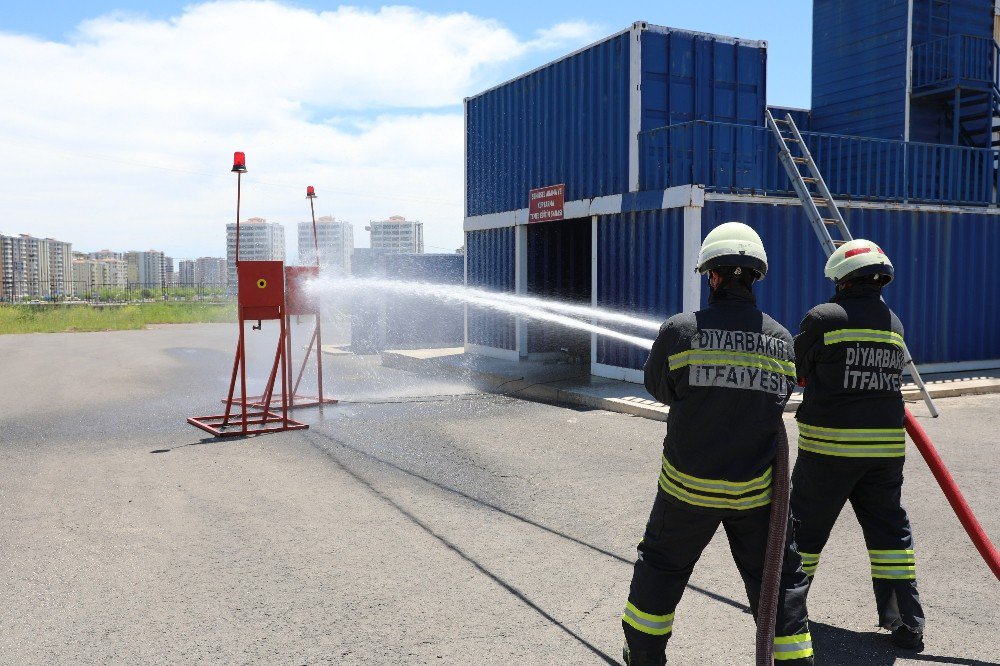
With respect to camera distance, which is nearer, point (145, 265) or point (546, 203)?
point (546, 203)

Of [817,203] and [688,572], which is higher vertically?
[817,203]

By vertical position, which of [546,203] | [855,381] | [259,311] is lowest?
[855,381]

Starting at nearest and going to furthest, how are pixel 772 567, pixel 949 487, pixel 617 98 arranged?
pixel 772 567
pixel 949 487
pixel 617 98

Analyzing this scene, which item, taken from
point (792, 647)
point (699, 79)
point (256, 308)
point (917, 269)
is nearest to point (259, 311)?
point (256, 308)

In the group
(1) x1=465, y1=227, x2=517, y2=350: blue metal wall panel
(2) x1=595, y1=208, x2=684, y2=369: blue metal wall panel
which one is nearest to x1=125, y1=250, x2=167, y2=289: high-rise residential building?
(1) x1=465, y1=227, x2=517, y2=350: blue metal wall panel

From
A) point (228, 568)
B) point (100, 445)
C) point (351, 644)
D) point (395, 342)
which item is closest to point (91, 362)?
point (395, 342)

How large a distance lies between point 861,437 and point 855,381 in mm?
253

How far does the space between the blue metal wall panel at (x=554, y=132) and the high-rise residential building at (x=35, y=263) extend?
78.4m

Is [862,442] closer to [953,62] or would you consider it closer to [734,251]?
[734,251]

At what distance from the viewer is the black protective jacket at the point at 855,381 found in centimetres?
352

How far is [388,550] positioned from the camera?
4.65 m

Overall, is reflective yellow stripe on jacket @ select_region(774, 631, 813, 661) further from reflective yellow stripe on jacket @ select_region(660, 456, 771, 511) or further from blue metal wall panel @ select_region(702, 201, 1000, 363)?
blue metal wall panel @ select_region(702, 201, 1000, 363)

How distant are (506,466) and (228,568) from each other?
294cm

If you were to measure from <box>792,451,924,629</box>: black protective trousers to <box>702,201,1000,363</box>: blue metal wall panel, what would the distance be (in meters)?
7.38
